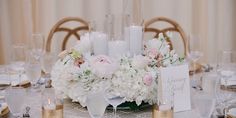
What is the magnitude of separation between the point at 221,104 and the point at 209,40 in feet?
6.39

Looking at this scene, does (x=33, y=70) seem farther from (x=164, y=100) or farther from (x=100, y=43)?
(x=164, y=100)

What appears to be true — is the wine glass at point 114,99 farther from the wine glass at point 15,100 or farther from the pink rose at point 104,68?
Result: the wine glass at point 15,100

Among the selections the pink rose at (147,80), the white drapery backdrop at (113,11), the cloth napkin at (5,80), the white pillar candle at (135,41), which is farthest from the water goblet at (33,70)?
the white drapery backdrop at (113,11)

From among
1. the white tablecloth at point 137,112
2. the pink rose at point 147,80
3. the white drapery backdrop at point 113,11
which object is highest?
the white drapery backdrop at point 113,11

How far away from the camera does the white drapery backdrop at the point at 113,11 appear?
3.05 meters

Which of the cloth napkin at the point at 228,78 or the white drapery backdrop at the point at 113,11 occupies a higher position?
the white drapery backdrop at the point at 113,11

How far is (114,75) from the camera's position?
4.52 feet

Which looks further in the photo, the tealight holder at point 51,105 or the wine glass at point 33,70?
the wine glass at point 33,70

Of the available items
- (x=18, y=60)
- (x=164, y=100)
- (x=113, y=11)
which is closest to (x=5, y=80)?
(x=18, y=60)

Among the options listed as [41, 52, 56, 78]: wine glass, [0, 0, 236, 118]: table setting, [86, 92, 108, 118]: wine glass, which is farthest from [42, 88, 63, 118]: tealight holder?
[41, 52, 56, 78]: wine glass

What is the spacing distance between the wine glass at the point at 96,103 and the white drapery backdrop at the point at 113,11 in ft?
6.26

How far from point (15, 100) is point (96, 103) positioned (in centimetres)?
31

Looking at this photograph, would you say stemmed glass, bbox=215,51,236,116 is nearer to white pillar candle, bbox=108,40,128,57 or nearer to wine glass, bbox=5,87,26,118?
white pillar candle, bbox=108,40,128,57

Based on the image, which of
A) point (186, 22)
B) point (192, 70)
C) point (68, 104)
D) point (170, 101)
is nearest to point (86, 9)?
point (186, 22)
